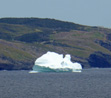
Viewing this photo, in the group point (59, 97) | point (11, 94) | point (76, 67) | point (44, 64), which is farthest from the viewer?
point (76, 67)

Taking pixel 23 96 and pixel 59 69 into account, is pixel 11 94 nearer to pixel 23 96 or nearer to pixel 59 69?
pixel 23 96

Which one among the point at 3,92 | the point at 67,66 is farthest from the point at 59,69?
the point at 3,92

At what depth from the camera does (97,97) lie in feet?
259

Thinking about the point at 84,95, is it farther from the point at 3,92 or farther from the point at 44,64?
the point at 44,64

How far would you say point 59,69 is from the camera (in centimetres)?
15938

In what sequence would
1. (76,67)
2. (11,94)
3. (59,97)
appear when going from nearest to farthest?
(59,97), (11,94), (76,67)

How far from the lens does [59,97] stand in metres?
78.9

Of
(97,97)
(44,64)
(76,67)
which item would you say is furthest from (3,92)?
(76,67)

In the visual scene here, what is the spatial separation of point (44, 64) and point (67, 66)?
9.26 meters

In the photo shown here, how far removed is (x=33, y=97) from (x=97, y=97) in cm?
999

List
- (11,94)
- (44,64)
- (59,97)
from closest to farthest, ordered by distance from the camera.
Result: 1. (59,97)
2. (11,94)
3. (44,64)

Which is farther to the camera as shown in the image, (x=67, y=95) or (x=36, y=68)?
(x=36, y=68)

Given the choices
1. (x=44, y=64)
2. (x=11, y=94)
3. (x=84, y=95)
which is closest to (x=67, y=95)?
(x=84, y=95)

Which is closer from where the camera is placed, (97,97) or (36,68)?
(97,97)
